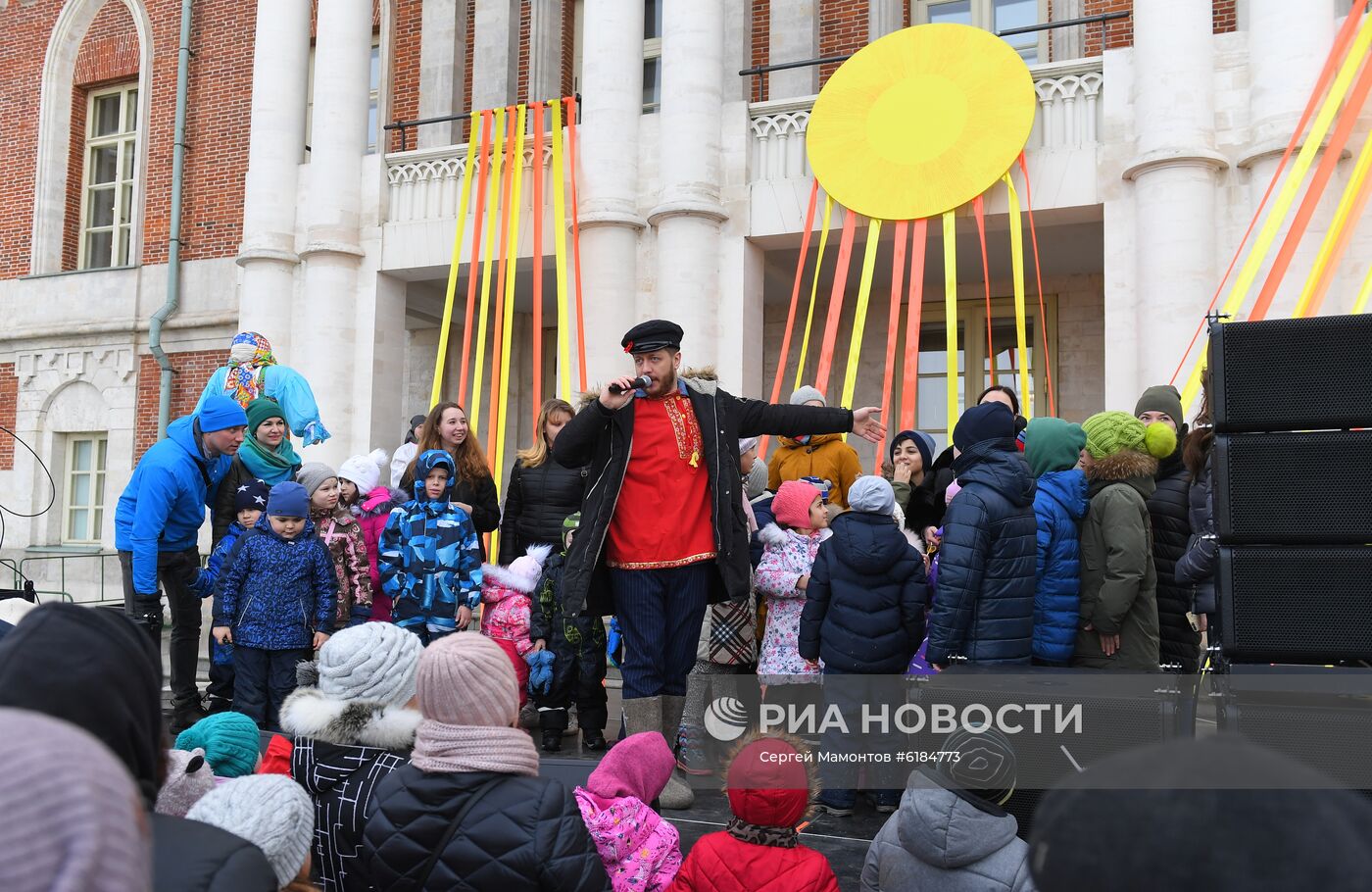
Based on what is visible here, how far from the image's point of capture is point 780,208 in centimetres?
1045

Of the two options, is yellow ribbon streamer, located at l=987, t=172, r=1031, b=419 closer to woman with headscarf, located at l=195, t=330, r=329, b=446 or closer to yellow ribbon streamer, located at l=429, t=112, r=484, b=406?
yellow ribbon streamer, located at l=429, t=112, r=484, b=406

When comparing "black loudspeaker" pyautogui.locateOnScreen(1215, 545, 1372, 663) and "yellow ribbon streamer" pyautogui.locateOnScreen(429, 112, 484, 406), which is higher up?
"yellow ribbon streamer" pyautogui.locateOnScreen(429, 112, 484, 406)

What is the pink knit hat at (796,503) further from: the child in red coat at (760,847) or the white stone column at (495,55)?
the white stone column at (495,55)

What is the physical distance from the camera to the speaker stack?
347 cm

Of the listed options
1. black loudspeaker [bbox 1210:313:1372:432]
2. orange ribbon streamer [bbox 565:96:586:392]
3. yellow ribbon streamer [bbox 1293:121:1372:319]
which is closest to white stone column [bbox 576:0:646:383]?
orange ribbon streamer [bbox 565:96:586:392]

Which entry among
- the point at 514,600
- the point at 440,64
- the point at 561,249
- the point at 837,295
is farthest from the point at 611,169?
the point at 514,600

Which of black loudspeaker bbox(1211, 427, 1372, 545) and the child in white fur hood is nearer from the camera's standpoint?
black loudspeaker bbox(1211, 427, 1372, 545)

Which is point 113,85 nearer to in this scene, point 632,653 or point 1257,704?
point 632,653

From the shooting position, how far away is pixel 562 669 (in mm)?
5809

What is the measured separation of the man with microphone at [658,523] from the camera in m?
4.63

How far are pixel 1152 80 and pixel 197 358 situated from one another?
1137 centimetres

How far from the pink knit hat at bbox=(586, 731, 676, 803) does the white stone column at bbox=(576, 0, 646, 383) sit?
25.6ft

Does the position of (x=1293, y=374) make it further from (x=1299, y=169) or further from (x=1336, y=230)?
(x=1299, y=169)

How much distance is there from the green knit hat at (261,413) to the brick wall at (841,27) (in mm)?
7634
